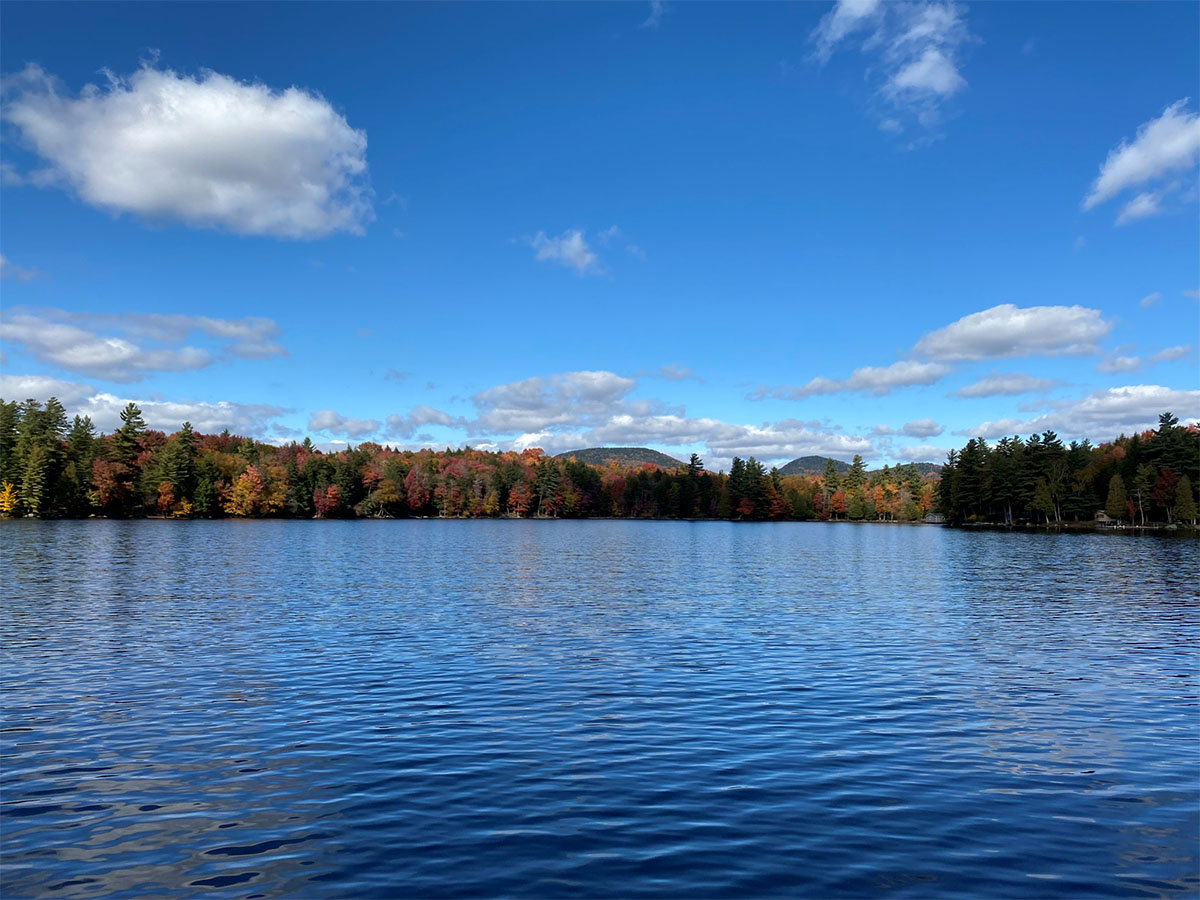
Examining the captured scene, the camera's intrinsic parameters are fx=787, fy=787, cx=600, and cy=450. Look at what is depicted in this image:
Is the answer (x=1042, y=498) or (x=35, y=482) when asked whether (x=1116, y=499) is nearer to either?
(x=1042, y=498)

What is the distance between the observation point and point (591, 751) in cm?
1842

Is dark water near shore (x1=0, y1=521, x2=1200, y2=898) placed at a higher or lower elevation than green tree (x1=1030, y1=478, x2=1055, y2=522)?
lower

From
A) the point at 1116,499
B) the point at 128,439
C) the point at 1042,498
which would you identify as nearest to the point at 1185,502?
the point at 1116,499

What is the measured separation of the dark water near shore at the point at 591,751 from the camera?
12.4 meters

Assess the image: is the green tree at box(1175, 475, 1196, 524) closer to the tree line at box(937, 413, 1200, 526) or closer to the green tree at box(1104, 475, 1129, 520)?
the tree line at box(937, 413, 1200, 526)

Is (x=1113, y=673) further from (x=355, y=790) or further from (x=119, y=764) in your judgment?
(x=119, y=764)

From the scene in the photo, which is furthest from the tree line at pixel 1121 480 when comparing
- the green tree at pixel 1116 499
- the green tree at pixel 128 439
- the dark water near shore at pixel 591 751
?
the green tree at pixel 128 439

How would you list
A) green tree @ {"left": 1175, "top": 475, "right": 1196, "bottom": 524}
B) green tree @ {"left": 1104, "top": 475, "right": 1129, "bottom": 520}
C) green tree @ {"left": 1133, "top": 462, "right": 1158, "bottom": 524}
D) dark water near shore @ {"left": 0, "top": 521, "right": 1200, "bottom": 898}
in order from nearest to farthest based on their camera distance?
dark water near shore @ {"left": 0, "top": 521, "right": 1200, "bottom": 898} → green tree @ {"left": 1175, "top": 475, "right": 1196, "bottom": 524} → green tree @ {"left": 1133, "top": 462, "right": 1158, "bottom": 524} → green tree @ {"left": 1104, "top": 475, "right": 1129, "bottom": 520}

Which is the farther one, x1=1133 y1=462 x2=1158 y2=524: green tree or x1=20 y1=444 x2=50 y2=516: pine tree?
x1=1133 y1=462 x2=1158 y2=524: green tree

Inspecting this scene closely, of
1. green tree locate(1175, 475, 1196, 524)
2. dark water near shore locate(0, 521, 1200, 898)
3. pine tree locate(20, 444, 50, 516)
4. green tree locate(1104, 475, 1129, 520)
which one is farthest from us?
green tree locate(1104, 475, 1129, 520)

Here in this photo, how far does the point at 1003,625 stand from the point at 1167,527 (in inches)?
6512

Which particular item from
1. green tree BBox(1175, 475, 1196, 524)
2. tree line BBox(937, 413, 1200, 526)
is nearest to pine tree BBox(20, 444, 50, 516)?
tree line BBox(937, 413, 1200, 526)

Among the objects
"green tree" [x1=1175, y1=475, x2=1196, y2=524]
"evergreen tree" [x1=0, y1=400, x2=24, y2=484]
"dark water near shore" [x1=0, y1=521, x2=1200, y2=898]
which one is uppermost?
"evergreen tree" [x1=0, y1=400, x2=24, y2=484]

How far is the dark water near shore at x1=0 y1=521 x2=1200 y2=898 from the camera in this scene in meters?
12.4
